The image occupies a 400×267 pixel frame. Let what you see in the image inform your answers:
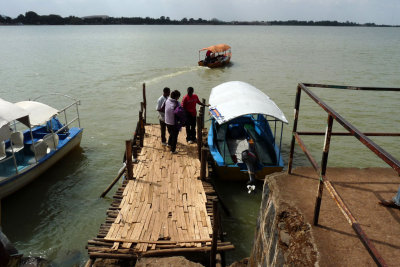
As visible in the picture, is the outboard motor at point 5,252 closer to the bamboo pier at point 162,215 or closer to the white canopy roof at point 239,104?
the bamboo pier at point 162,215

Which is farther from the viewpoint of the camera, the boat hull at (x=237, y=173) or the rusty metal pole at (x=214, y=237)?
the boat hull at (x=237, y=173)

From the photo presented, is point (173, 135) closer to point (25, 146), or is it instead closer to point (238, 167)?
point (238, 167)

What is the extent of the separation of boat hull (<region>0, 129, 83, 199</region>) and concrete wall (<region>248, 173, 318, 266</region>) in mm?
Result: 8093

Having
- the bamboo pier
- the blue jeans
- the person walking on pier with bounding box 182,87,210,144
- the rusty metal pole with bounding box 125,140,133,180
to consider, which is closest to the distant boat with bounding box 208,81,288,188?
the person walking on pier with bounding box 182,87,210,144

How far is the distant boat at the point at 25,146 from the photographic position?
8.74 m

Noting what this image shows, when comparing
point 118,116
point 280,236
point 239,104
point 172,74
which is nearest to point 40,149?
point 239,104

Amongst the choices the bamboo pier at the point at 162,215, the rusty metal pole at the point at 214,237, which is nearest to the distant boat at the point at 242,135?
the bamboo pier at the point at 162,215

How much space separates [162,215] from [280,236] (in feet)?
12.1

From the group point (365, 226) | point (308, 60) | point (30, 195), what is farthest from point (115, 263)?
point (308, 60)

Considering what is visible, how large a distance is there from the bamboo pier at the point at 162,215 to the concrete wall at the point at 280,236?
61.6 inches

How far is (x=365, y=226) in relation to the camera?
319 centimetres

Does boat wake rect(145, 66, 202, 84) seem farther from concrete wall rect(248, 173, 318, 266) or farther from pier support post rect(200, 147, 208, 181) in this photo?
concrete wall rect(248, 173, 318, 266)

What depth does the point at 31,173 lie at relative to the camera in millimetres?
10000

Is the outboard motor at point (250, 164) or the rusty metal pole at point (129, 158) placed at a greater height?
the rusty metal pole at point (129, 158)
